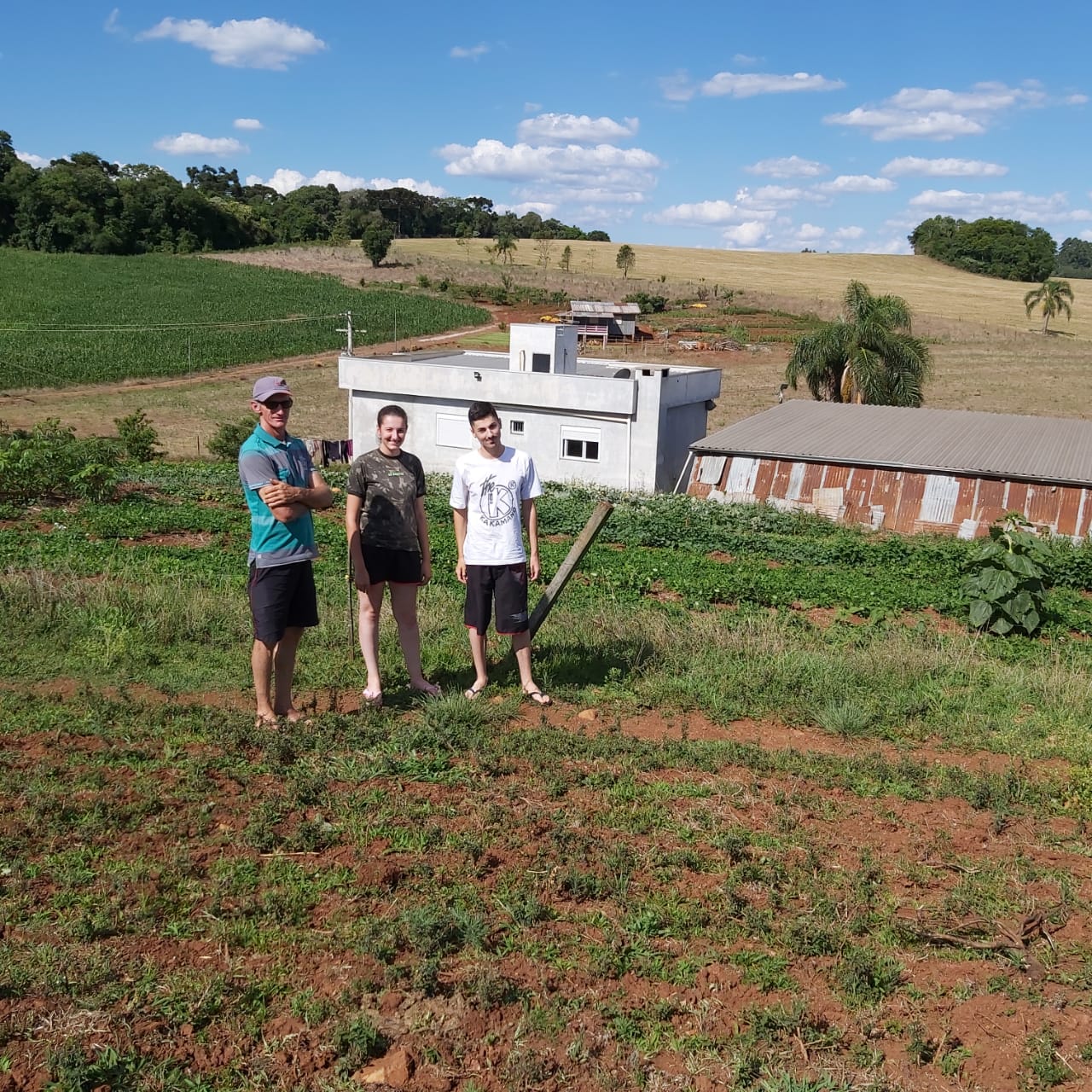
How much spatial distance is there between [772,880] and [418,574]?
3.04 meters

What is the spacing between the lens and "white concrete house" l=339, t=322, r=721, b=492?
27.0 m

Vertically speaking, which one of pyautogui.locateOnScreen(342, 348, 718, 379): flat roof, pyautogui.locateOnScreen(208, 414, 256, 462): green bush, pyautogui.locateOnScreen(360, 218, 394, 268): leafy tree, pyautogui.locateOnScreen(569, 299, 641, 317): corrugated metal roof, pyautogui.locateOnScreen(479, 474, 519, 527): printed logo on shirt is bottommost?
pyautogui.locateOnScreen(208, 414, 256, 462): green bush

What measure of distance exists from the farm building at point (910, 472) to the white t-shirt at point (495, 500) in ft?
57.7

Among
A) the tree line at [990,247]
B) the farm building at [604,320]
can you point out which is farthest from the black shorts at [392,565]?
the tree line at [990,247]

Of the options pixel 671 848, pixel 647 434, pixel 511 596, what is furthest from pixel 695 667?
pixel 647 434

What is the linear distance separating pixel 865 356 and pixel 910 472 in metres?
11.4

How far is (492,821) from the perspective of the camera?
4656 millimetres

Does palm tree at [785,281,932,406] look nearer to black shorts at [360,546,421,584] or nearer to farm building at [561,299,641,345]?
farm building at [561,299,641,345]

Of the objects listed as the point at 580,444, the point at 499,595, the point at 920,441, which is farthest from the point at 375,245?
the point at 499,595

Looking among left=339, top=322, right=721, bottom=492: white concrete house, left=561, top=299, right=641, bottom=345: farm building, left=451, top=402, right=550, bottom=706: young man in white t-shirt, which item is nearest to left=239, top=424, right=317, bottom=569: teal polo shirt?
left=451, top=402, right=550, bottom=706: young man in white t-shirt

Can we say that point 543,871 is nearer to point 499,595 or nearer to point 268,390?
point 499,595

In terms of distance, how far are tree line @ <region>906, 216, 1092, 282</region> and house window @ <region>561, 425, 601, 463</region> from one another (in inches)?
3487

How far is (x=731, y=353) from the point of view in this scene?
5766cm

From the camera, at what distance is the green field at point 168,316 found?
4906 cm
